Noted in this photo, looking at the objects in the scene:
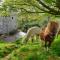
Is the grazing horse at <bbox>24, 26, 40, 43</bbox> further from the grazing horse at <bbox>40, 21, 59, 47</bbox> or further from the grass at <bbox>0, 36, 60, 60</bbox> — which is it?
the grazing horse at <bbox>40, 21, 59, 47</bbox>

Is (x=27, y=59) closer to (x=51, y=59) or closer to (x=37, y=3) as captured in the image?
(x=51, y=59)

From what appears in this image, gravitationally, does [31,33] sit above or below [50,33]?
below

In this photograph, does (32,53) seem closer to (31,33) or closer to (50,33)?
(50,33)

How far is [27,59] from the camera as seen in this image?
6.60 metres

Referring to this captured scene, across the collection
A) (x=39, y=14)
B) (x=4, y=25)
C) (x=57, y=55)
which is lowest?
(x=4, y=25)

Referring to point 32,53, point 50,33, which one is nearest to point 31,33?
point 50,33

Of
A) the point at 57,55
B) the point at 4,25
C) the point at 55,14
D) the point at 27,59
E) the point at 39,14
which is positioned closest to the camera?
the point at 27,59

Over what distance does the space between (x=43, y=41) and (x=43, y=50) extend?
319 millimetres

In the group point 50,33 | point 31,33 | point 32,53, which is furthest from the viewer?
point 31,33

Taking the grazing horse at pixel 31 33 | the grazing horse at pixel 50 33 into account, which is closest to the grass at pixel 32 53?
the grazing horse at pixel 50 33

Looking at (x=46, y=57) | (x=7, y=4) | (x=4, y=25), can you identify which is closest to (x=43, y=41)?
(x=46, y=57)

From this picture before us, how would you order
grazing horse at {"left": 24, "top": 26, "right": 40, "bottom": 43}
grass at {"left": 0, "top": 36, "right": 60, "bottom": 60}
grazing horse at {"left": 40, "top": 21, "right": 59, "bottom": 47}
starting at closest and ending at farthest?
grass at {"left": 0, "top": 36, "right": 60, "bottom": 60}
grazing horse at {"left": 40, "top": 21, "right": 59, "bottom": 47}
grazing horse at {"left": 24, "top": 26, "right": 40, "bottom": 43}

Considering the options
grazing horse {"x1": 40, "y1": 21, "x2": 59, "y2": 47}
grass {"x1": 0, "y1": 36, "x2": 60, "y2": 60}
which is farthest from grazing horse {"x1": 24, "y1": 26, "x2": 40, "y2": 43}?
grazing horse {"x1": 40, "y1": 21, "x2": 59, "y2": 47}

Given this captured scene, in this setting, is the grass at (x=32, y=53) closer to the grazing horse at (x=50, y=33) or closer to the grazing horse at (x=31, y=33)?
the grazing horse at (x=50, y=33)
